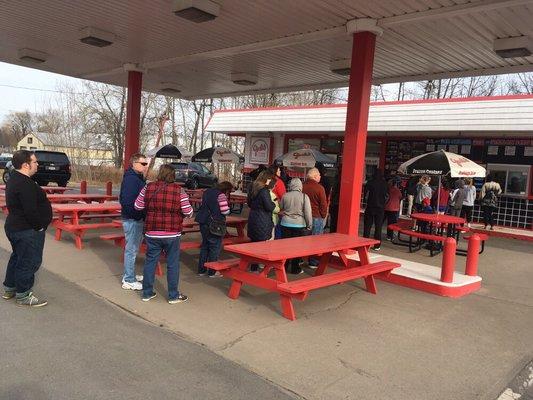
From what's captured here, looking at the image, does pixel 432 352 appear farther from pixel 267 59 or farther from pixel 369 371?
pixel 267 59

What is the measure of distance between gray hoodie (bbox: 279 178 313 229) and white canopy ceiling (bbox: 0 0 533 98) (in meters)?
2.84

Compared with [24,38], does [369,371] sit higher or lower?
lower

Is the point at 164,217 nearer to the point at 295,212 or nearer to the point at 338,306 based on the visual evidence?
the point at 338,306

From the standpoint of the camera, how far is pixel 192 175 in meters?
28.2

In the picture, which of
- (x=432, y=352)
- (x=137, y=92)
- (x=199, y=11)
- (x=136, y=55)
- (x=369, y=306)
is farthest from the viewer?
(x=137, y=92)

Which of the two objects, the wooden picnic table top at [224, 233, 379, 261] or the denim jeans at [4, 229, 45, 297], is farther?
the wooden picnic table top at [224, 233, 379, 261]

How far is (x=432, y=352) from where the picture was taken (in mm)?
4871

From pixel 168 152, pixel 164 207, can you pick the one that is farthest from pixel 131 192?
pixel 168 152

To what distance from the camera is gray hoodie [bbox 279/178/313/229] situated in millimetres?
7633

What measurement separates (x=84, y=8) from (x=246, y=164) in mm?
14547

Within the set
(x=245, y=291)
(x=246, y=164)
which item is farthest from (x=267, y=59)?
(x=246, y=164)

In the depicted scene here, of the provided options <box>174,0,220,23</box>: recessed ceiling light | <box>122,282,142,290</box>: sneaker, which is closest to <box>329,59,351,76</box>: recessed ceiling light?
<box>174,0,220,23</box>: recessed ceiling light

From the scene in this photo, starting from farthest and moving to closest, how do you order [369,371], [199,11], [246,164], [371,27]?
[246,164] → [371,27] → [199,11] → [369,371]

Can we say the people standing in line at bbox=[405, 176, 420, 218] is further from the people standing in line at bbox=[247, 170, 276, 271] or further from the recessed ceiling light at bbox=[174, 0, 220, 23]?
the recessed ceiling light at bbox=[174, 0, 220, 23]
